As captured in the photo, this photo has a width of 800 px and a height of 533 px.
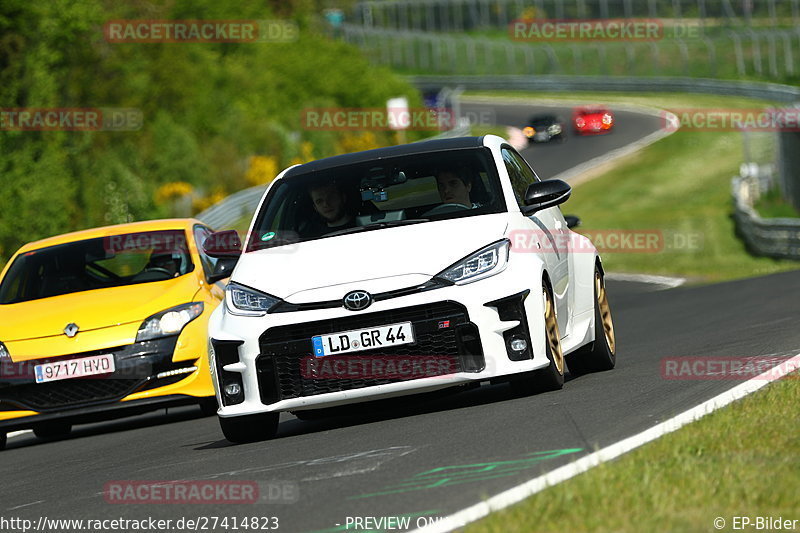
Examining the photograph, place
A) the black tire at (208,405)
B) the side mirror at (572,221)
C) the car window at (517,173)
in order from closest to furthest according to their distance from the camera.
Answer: the car window at (517,173), the side mirror at (572,221), the black tire at (208,405)

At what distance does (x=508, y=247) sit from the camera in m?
8.47

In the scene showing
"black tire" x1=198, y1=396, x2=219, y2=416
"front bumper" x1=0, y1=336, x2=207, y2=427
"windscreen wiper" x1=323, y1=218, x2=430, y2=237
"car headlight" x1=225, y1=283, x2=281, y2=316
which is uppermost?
"windscreen wiper" x1=323, y1=218, x2=430, y2=237

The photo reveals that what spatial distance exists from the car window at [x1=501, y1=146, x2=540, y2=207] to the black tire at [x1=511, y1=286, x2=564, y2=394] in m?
0.85

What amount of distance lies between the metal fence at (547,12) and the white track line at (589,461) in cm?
7764

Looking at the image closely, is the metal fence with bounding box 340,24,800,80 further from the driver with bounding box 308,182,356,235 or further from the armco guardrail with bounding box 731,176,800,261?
the driver with bounding box 308,182,356,235

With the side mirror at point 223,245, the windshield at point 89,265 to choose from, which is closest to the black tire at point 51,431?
the windshield at point 89,265

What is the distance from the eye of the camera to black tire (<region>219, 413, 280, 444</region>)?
870 centimetres

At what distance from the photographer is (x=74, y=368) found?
10953 mm

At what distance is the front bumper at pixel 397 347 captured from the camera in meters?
8.16

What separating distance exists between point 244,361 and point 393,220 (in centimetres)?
132
